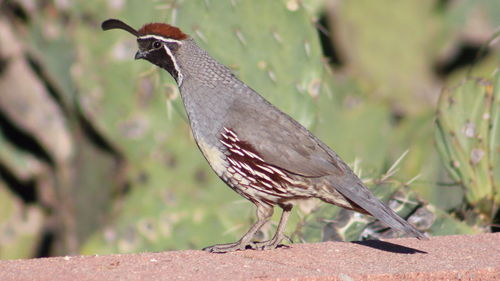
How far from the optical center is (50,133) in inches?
254

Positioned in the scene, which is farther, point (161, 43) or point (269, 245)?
point (161, 43)

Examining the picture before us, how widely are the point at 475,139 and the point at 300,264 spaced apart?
4.29 feet

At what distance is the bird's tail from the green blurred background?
1.42ft

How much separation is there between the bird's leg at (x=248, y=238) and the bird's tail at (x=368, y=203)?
0.26m

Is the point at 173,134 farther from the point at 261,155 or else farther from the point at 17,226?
the point at 17,226

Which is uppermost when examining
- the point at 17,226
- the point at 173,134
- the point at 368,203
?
the point at 173,134

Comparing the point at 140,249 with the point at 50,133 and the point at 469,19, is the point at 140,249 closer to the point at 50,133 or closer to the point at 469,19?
the point at 50,133

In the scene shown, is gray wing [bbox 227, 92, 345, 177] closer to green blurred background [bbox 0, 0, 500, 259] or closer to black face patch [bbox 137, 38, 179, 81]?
black face patch [bbox 137, 38, 179, 81]

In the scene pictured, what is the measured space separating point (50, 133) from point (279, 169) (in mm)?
3509

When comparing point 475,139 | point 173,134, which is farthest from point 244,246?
point 173,134

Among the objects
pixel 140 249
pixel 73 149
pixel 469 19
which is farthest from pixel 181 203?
pixel 469 19

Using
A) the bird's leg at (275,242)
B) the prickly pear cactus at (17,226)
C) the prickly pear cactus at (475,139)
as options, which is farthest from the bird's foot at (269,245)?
the prickly pear cactus at (17,226)

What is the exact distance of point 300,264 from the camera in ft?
9.68

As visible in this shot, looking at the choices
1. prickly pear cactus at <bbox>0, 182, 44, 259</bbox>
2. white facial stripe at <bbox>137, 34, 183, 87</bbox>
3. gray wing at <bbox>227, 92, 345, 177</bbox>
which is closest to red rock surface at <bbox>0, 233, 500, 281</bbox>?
gray wing at <bbox>227, 92, 345, 177</bbox>
